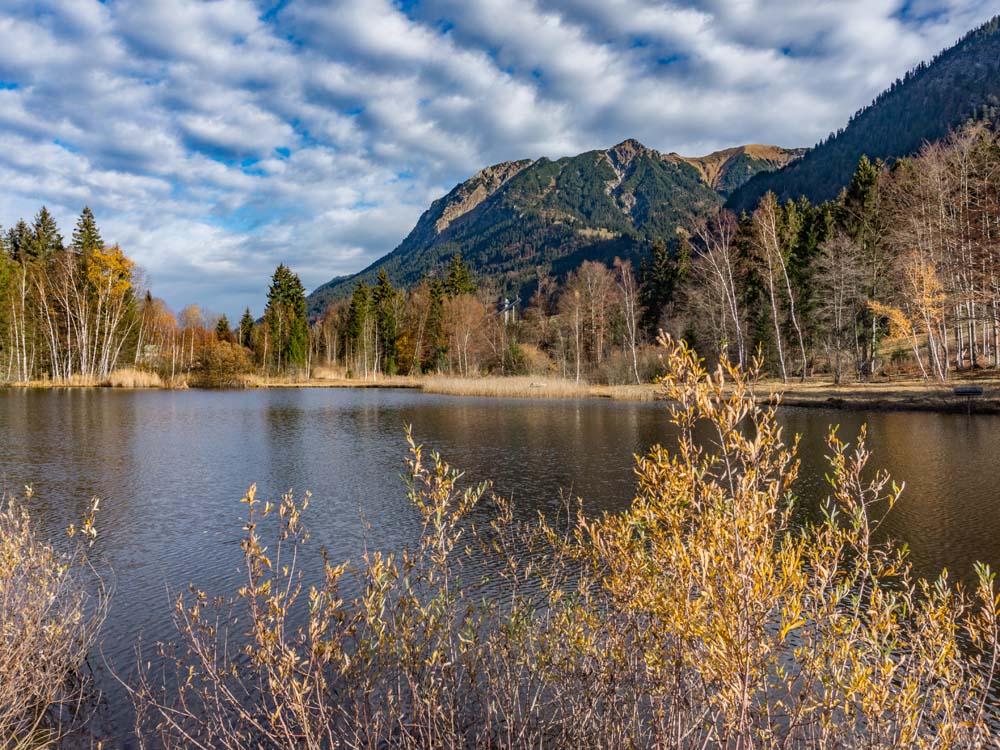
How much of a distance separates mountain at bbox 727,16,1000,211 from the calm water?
123 m

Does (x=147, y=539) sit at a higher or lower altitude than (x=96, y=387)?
lower

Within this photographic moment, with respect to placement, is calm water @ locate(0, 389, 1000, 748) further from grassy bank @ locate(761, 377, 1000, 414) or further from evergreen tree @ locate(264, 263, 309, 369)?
evergreen tree @ locate(264, 263, 309, 369)

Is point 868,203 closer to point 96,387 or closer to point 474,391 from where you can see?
point 474,391

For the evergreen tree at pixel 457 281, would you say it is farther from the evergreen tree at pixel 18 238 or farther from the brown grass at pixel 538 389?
the evergreen tree at pixel 18 238

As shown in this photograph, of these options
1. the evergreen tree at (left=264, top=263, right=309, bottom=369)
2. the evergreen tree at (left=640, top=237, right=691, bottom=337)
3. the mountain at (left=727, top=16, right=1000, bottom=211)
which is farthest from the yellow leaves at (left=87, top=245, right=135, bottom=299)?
the mountain at (left=727, top=16, right=1000, bottom=211)

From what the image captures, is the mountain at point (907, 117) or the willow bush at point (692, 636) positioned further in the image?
the mountain at point (907, 117)

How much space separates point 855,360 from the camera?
142 feet

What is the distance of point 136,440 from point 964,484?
24.7 m

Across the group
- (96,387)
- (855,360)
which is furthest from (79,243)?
(855,360)

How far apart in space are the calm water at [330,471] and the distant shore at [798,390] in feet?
6.52

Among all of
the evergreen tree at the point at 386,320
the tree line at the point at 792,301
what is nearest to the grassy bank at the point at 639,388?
the tree line at the point at 792,301

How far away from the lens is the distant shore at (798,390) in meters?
27.7

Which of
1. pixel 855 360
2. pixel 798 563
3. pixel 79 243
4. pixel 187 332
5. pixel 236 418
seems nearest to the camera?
pixel 798 563

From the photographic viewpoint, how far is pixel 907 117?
139 meters
